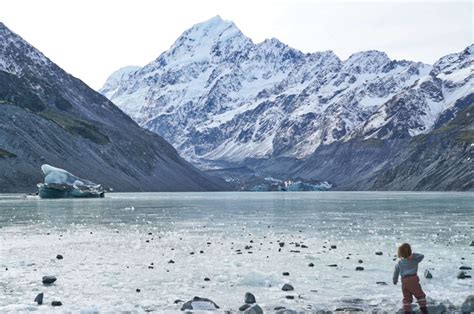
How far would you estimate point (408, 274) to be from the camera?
24.2 m

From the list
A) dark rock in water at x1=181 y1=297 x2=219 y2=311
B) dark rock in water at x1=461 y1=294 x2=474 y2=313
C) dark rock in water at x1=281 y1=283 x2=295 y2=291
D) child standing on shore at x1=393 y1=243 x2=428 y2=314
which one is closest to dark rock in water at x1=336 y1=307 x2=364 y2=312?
child standing on shore at x1=393 y1=243 x2=428 y2=314

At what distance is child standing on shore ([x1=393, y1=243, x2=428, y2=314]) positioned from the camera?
78.4 feet

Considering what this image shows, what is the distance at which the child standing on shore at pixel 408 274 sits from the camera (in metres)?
23.9

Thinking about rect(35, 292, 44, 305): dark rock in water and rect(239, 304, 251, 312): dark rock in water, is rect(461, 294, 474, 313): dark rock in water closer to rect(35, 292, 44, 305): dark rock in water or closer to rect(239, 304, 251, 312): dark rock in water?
rect(239, 304, 251, 312): dark rock in water

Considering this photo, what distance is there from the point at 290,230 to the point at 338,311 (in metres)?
40.8

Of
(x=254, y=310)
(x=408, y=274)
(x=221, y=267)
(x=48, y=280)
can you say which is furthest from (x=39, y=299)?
(x=408, y=274)

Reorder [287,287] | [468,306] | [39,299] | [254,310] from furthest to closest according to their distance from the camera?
[287,287], [39,299], [468,306], [254,310]

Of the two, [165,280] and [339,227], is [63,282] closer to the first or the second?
[165,280]

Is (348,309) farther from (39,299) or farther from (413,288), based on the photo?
(39,299)

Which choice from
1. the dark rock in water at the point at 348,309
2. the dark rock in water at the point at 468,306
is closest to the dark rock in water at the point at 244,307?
the dark rock in water at the point at 348,309

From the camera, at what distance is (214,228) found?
68.3 metres

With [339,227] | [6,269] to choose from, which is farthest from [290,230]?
[6,269]

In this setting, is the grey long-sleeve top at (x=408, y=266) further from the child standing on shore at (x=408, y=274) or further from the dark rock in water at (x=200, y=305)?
the dark rock in water at (x=200, y=305)

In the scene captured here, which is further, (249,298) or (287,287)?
(287,287)
